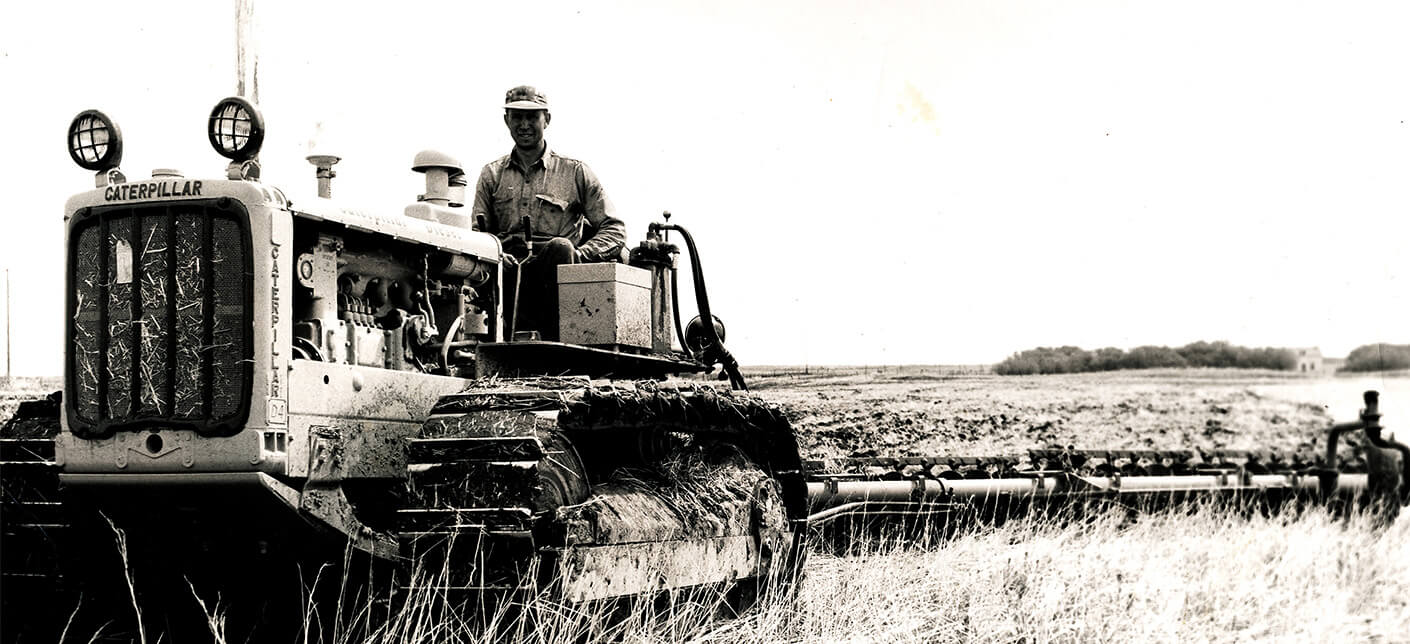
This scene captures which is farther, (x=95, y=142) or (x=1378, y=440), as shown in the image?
(x=1378, y=440)

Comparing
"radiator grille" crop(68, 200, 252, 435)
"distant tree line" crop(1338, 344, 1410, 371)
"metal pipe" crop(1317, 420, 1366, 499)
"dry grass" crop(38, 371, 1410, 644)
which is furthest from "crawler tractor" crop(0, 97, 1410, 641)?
"metal pipe" crop(1317, 420, 1366, 499)

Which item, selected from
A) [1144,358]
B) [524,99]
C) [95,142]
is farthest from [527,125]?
[1144,358]

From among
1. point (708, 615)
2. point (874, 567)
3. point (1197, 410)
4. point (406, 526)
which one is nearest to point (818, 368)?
point (1197, 410)

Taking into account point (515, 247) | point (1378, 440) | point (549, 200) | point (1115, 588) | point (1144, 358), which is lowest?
point (1115, 588)

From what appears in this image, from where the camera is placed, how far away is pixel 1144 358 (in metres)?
20.7

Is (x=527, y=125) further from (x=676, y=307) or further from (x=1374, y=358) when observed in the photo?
(x=1374, y=358)

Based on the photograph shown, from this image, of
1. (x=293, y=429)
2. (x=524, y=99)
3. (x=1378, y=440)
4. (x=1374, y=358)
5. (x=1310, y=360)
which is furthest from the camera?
(x=1310, y=360)

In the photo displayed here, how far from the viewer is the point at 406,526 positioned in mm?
7074

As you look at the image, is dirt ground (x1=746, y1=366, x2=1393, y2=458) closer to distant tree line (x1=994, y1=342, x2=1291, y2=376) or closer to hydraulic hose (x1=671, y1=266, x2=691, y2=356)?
distant tree line (x1=994, y1=342, x2=1291, y2=376)

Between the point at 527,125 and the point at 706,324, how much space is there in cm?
175

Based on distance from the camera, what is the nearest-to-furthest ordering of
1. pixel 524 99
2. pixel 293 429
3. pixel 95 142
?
1. pixel 293 429
2. pixel 95 142
3. pixel 524 99

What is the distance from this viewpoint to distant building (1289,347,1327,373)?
47.0ft

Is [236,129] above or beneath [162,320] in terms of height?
above

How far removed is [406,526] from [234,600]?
1.21 metres
